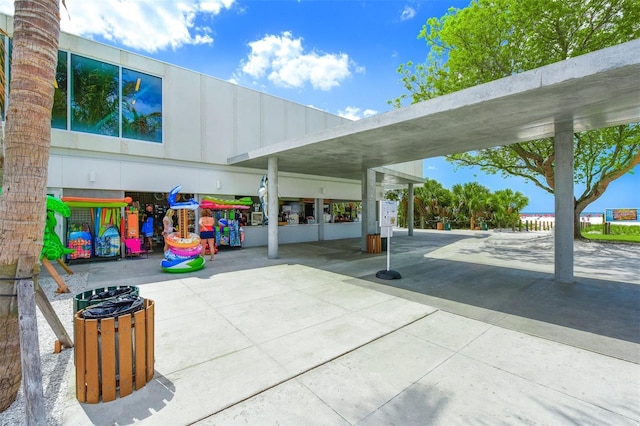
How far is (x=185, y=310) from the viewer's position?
16.8ft

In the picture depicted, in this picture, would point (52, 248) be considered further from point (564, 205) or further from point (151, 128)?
point (564, 205)

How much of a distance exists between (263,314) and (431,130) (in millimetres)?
5994

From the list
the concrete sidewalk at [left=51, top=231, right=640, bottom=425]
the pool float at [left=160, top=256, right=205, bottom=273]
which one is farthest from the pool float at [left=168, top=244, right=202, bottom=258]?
the concrete sidewalk at [left=51, top=231, right=640, bottom=425]

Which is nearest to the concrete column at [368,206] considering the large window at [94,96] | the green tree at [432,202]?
the large window at [94,96]

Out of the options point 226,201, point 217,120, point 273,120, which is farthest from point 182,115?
point 273,120

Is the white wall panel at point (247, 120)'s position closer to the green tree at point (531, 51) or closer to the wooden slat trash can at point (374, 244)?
the wooden slat trash can at point (374, 244)

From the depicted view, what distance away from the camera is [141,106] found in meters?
11.0

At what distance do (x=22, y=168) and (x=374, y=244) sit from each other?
36.1ft

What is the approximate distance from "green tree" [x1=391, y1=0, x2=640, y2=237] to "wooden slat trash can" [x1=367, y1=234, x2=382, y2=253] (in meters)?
8.38

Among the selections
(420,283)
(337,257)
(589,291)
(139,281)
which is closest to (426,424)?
(420,283)

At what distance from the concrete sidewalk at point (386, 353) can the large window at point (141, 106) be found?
628cm

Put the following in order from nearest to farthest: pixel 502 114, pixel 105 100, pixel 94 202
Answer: pixel 502 114, pixel 94 202, pixel 105 100

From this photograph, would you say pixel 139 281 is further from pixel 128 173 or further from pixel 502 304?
pixel 502 304

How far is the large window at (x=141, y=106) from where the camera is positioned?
35.1ft
